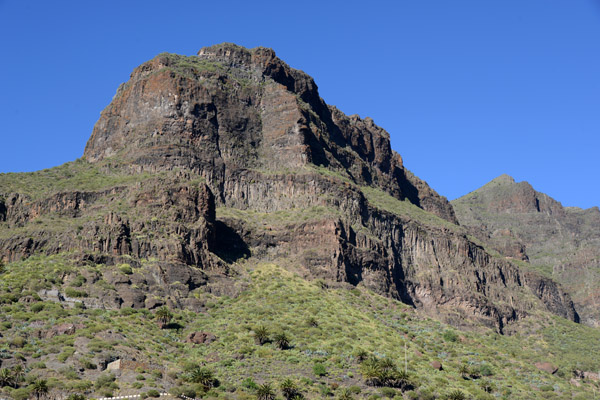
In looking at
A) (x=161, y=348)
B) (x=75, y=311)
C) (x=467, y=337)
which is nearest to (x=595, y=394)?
(x=467, y=337)

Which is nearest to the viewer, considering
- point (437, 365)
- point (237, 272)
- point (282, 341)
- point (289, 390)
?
point (289, 390)

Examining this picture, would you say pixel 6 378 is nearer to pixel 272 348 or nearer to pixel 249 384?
pixel 249 384

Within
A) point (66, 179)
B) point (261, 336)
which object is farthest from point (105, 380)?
point (66, 179)

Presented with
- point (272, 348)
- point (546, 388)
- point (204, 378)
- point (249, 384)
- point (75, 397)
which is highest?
point (272, 348)

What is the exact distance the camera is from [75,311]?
370 ft

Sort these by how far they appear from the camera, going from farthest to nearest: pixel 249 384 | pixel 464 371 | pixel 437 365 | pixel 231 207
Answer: pixel 231 207, pixel 464 371, pixel 437 365, pixel 249 384

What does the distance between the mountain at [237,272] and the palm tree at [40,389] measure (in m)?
0.97

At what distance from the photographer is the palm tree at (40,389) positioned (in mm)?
88938

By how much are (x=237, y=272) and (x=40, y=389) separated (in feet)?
182

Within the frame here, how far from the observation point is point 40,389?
8925 centimetres

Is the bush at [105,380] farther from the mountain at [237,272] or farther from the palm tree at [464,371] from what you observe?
the palm tree at [464,371]

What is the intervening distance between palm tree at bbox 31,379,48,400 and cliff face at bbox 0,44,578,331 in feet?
95.9

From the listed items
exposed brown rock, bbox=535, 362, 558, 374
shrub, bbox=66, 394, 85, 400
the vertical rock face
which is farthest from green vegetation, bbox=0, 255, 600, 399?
the vertical rock face

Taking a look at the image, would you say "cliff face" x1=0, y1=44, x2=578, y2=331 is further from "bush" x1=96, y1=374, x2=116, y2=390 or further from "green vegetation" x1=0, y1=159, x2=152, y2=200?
"bush" x1=96, y1=374, x2=116, y2=390
